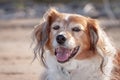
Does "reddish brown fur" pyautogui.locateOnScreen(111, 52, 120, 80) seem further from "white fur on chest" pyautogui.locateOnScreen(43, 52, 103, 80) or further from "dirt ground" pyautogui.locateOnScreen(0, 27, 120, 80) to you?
"dirt ground" pyautogui.locateOnScreen(0, 27, 120, 80)

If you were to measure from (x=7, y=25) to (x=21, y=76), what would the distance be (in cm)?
1497

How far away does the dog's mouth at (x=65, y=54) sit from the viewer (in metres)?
9.37

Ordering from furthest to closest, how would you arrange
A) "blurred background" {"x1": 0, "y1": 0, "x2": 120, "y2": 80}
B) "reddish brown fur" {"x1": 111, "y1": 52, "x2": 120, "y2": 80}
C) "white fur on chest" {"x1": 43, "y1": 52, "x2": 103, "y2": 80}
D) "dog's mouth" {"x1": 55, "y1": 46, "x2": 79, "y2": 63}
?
1. "blurred background" {"x1": 0, "y1": 0, "x2": 120, "y2": 80}
2. "reddish brown fur" {"x1": 111, "y1": 52, "x2": 120, "y2": 80}
3. "white fur on chest" {"x1": 43, "y1": 52, "x2": 103, "y2": 80}
4. "dog's mouth" {"x1": 55, "y1": 46, "x2": 79, "y2": 63}

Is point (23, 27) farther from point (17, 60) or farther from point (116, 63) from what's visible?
point (116, 63)

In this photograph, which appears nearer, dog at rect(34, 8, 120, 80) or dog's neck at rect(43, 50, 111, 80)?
dog at rect(34, 8, 120, 80)

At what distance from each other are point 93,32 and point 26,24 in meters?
18.0

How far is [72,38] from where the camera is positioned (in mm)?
9289

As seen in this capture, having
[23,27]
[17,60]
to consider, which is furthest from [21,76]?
[23,27]

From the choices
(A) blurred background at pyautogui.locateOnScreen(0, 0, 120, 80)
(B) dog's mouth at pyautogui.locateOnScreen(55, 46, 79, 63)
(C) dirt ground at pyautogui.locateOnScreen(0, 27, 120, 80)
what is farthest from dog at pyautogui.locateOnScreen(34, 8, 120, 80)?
(C) dirt ground at pyautogui.locateOnScreen(0, 27, 120, 80)

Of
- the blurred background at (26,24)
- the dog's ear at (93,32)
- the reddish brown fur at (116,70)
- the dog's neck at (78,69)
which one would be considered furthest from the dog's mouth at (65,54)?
the blurred background at (26,24)

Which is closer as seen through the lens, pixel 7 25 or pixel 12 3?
pixel 7 25

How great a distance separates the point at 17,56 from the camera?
1697cm

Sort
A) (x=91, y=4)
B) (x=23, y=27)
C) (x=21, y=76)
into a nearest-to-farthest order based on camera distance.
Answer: (x=21, y=76), (x=23, y=27), (x=91, y=4)

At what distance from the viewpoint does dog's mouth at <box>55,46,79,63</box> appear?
30.7 ft
